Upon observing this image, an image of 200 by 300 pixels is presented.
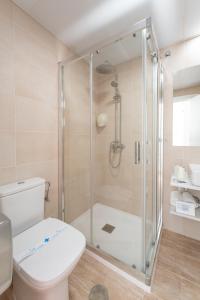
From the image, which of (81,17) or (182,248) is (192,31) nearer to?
(81,17)

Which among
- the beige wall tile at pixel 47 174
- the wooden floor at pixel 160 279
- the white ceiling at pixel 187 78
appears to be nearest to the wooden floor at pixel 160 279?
the wooden floor at pixel 160 279

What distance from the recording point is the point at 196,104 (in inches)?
63.4

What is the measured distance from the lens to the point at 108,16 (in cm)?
132

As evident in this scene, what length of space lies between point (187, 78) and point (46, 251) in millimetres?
2081

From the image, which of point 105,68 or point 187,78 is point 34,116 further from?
point 187,78

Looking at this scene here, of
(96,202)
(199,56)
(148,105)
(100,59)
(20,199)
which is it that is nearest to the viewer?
(20,199)

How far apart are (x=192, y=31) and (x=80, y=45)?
1215 millimetres

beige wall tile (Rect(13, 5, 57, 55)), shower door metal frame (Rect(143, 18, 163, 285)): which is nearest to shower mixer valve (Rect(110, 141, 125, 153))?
shower door metal frame (Rect(143, 18, 163, 285))

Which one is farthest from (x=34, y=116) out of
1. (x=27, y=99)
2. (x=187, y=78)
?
Result: (x=187, y=78)

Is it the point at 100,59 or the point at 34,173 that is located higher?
the point at 100,59

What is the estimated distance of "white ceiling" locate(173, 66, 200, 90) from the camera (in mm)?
1573

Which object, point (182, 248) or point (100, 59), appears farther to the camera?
point (100, 59)

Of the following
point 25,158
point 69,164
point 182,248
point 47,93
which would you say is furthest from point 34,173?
point 182,248

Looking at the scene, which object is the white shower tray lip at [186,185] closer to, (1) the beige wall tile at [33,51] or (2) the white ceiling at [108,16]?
(2) the white ceiling at [108,16]
